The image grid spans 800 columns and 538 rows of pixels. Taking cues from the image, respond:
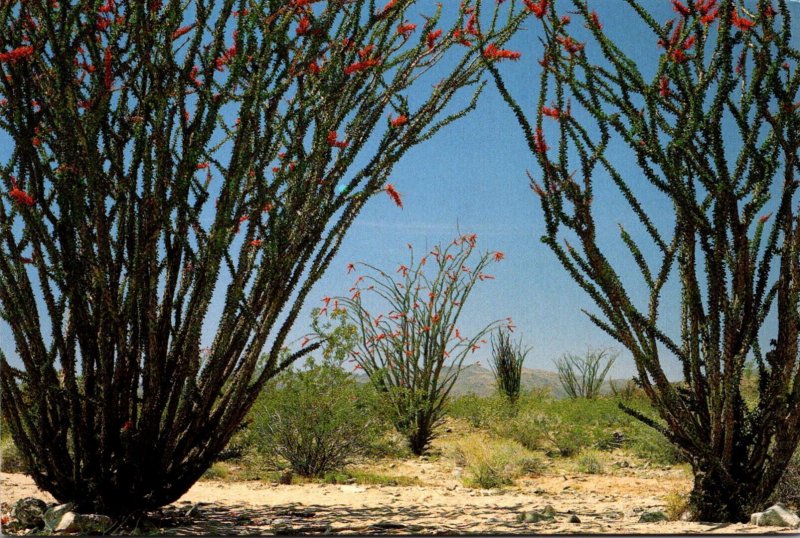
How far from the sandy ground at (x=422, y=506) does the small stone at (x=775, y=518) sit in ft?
0.11

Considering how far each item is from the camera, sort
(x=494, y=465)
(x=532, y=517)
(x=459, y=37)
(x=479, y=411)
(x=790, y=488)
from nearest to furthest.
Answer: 1. (x=459, y=37)
2. (x=532, y=517)
3. (x=790, y=488)
4. (x=494, y=465)
5. (x=479, y=411)

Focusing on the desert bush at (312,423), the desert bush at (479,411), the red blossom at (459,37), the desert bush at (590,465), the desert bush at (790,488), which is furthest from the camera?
the desert bush at (479,411)

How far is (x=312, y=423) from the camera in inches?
204

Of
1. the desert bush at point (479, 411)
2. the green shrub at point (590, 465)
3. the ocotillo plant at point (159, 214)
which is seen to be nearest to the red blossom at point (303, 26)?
the ocotillo plant at point (159, 214)

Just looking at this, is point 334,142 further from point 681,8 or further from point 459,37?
point 681,8

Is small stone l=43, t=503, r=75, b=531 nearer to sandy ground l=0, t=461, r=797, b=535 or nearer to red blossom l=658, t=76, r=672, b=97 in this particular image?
sandy ground l=0, t=461, r=797, b=535

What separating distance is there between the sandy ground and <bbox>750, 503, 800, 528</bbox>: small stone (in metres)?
0.03

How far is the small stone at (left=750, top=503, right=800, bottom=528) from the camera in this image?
2.68m

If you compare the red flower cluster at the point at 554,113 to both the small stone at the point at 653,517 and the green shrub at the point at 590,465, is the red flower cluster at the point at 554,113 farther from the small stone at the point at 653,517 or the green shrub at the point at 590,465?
the green shrub at the point at 590,465

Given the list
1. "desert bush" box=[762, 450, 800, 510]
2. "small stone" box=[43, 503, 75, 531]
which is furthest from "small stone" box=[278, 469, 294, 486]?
"desert bush" box=[762, 450, 800, 510]

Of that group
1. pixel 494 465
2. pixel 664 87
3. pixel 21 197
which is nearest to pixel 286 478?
pixel 494 465

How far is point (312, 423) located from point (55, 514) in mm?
2596

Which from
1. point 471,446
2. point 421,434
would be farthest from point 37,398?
point 421,434

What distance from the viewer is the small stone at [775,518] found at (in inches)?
106
